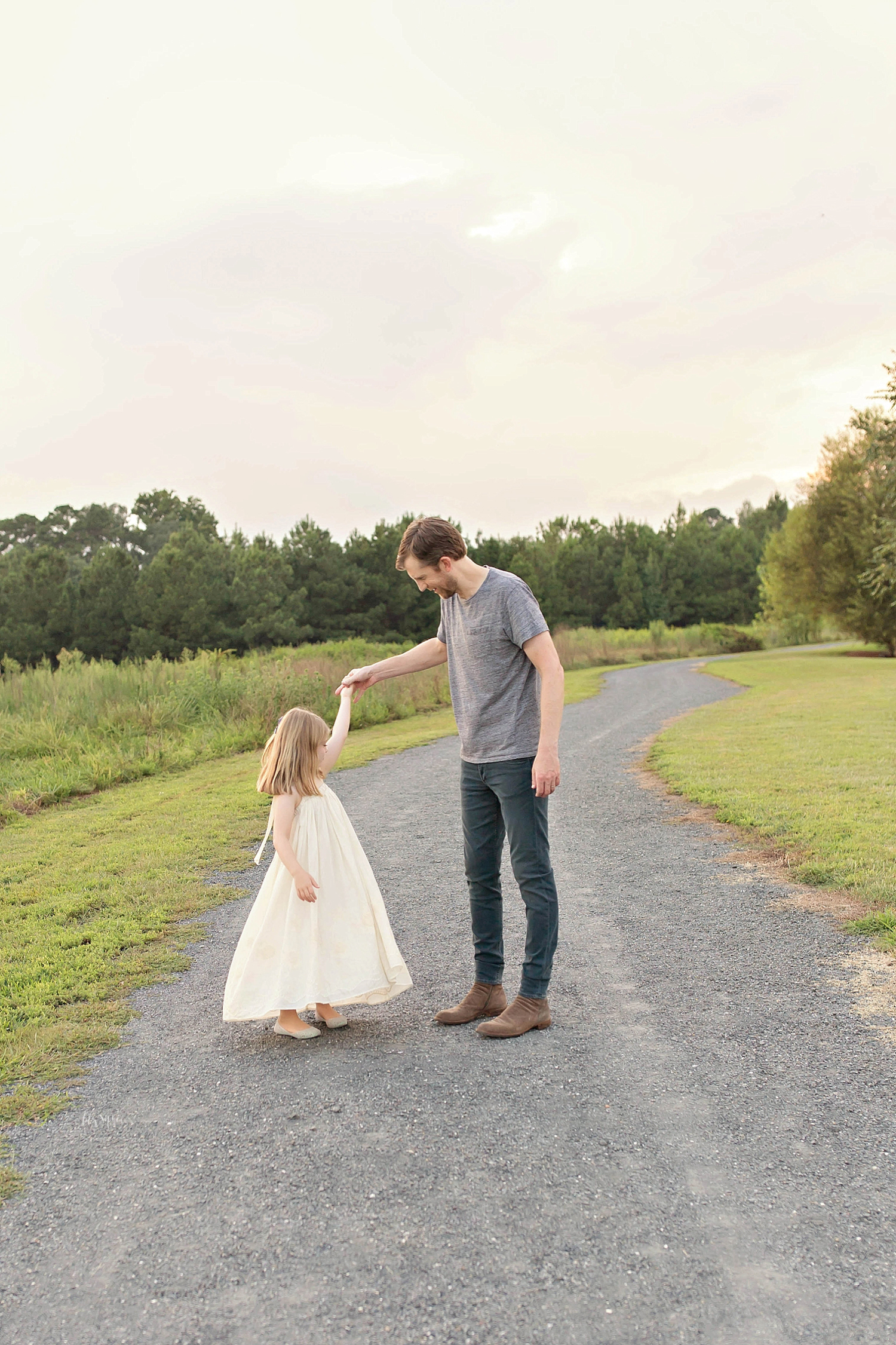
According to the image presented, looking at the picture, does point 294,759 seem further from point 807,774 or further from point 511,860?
point 807,774

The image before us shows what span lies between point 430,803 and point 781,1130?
6.63 meters

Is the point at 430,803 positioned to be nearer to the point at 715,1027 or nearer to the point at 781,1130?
the point at 715,1027

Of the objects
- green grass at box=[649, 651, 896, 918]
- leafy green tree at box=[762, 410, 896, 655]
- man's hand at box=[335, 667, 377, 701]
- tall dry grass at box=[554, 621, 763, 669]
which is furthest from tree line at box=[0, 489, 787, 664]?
man's hand at box=[335, 667, 377, 701]

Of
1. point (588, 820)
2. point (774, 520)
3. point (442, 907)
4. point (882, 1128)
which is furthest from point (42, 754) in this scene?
point (774, 520)

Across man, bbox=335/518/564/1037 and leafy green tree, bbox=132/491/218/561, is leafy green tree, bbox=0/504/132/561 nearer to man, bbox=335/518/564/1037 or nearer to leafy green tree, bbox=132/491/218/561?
leafy green tree, bbox=132/491/218/561

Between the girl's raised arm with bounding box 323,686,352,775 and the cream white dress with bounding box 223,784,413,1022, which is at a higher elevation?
the girl's raised arm with bounding box 323,686,352,775

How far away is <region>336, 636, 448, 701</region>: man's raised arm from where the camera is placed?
13.8 feet

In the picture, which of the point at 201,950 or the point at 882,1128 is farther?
the point at 201,950

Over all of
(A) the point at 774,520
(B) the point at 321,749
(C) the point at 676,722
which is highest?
(A) the point at 774,520

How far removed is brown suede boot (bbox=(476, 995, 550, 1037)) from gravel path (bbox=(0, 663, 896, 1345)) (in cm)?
5

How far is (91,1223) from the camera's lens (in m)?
2.53

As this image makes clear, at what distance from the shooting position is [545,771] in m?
3.63

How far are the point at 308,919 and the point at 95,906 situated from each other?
9.28 feet

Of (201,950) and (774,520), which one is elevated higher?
(774,520)
